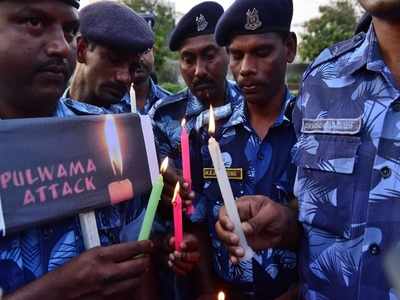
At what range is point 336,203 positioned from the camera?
1724mm

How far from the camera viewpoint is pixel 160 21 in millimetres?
24219

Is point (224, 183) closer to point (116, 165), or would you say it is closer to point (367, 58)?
point (116, 165)

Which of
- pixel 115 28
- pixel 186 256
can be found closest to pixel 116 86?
pixel 115 28

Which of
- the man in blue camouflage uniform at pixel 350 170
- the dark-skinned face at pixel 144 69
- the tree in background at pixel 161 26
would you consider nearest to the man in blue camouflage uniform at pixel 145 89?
the dark-skinned face at pixel 144 69

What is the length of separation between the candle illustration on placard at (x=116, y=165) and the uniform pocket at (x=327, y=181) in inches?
25.8

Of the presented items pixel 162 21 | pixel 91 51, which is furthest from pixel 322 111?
pixel 162 21

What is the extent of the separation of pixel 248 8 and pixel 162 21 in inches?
893

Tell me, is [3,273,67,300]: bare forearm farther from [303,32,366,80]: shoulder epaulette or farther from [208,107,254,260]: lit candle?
[303,32,366,80]: shoulder epaulette

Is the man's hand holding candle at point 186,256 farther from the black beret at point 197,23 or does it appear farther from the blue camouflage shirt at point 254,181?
the black beret at point 197,23

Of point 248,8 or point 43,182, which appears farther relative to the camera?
point 248,8

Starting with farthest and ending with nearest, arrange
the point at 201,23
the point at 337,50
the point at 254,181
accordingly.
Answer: the point at 201,23, the point at 254,181, the point at 337,50

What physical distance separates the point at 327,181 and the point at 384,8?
61 centimetres

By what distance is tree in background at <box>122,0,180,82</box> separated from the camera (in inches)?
879

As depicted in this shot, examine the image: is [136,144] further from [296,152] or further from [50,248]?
[296,152]
